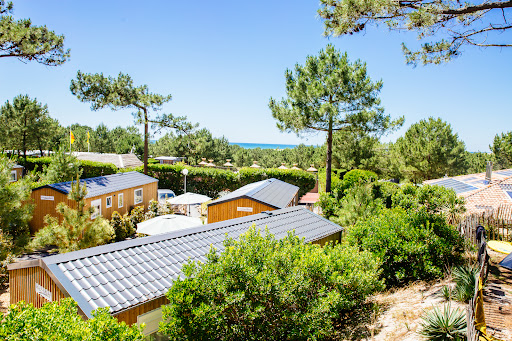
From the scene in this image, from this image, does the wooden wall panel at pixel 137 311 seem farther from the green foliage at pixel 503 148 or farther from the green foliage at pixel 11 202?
the green foliage at pixel 503 148

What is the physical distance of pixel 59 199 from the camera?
15664 millimetres

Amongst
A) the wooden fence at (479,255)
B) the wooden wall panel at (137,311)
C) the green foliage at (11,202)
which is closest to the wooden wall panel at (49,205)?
the green foliage at (11,202)

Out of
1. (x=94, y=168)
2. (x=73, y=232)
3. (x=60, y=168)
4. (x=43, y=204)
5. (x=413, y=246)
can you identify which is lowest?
(x=73, y=232)

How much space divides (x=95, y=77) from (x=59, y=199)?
11603mm

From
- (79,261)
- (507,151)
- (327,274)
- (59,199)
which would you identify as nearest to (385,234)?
(327,274)

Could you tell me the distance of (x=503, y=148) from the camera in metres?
35.7

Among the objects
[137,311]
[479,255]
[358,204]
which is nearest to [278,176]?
[358,204]

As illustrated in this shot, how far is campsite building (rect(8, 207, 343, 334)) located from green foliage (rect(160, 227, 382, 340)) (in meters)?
1.00

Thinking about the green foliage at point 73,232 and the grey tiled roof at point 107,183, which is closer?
the green foliage at point 73,232

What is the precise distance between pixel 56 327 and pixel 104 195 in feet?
50.2

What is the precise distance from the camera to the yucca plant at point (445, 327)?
466 cm

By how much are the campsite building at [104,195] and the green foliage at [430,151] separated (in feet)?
90.6

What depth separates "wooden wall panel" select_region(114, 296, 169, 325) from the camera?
17.9 feet

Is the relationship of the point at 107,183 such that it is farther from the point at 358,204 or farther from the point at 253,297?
the point at 253,297
